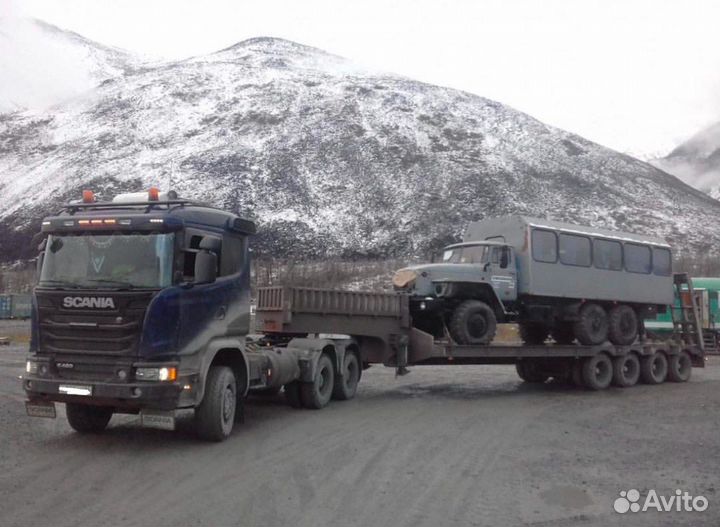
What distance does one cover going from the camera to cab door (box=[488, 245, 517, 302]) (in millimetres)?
15570

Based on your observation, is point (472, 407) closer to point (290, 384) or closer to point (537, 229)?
point (290, 384)

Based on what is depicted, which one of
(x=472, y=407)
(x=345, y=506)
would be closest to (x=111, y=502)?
(x=345, y=506)

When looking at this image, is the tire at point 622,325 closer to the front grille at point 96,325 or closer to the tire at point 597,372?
the tire at point 597,372

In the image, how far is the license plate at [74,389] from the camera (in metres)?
8.72

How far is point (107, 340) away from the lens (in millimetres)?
8750

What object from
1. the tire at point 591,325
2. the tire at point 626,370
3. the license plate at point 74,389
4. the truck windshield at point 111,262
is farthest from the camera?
the tire at point 626,370

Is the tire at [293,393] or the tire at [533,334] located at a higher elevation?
the tire at [533,334]

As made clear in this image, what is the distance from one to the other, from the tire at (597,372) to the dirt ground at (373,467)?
267 cm

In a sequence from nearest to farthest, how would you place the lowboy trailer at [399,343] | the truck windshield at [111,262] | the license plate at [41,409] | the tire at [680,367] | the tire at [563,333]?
the truck windshield at [111,262] → the license plate at [41,409] → the lowboy trailer at [399,343] → the tire at [563,333] → the tire at [680,367]

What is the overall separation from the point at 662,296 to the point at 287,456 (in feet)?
42.5

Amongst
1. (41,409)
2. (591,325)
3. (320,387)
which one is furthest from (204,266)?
(591,325)

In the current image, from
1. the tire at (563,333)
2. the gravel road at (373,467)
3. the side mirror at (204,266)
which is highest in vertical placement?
the side mirror at (204,266)

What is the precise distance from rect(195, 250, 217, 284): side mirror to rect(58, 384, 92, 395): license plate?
185 centimetres

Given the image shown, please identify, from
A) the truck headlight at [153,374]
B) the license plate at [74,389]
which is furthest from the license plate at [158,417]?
the license plate at [74,389]
